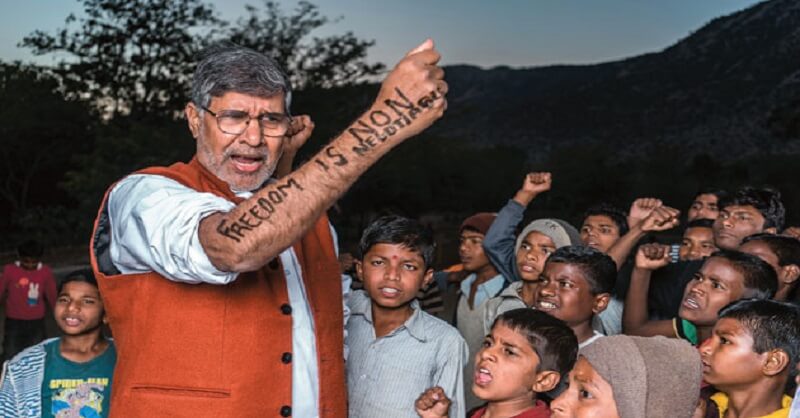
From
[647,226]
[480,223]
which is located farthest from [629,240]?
[480,223]

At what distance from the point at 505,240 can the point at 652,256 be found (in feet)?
2.74

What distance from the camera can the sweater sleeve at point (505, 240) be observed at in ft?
14.5

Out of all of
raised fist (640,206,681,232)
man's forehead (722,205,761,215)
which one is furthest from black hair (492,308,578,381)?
man's forehead (722,205,761,215)

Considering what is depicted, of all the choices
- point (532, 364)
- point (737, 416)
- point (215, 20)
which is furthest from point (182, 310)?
point (215, 20)

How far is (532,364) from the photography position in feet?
8.96

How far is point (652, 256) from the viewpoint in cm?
383

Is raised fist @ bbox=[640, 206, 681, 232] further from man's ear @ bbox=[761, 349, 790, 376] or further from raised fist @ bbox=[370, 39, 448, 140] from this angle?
raised fist @ bbox=[370, 39, 448, 140]

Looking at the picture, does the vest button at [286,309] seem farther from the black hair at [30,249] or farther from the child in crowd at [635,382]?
the black hair at [30,249]

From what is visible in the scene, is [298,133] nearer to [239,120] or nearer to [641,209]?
[239,120]

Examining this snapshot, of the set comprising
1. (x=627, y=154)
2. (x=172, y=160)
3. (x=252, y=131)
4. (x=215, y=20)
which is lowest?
(x=252, y=131)

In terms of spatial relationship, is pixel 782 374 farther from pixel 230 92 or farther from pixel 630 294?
pixel 230 92

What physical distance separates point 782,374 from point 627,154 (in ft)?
93.6

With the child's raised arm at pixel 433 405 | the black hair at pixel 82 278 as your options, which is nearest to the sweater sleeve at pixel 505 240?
the child's raised arm at pixel 433 405

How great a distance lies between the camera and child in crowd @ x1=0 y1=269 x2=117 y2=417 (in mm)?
3137
